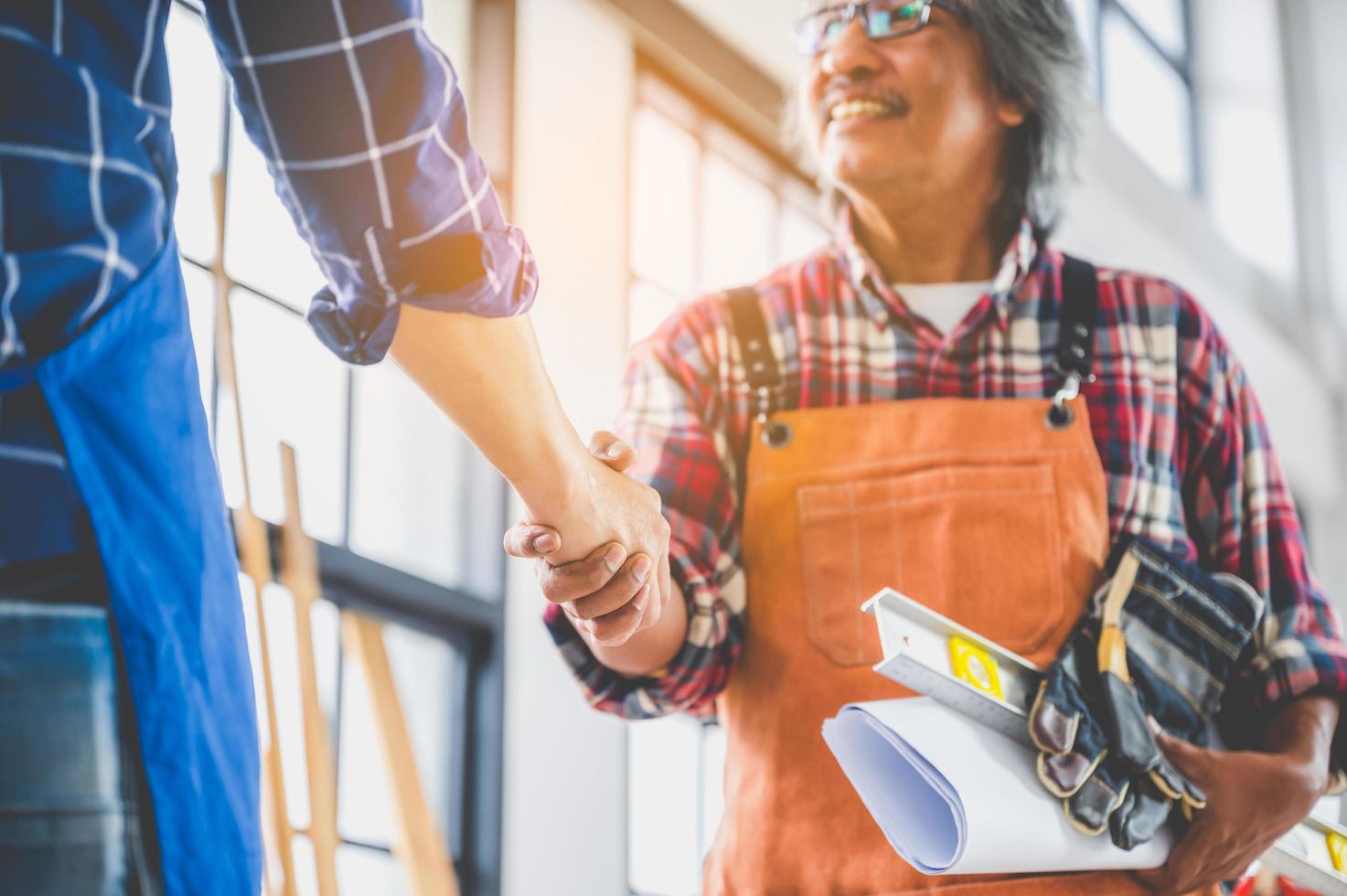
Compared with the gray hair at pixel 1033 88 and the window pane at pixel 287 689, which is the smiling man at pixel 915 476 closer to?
the gray hair at pixel 1033 88

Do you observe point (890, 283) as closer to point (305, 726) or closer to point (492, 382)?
point (492, 382)

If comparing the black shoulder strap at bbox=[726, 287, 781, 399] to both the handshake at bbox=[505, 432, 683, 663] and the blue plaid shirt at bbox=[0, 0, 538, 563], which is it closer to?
the handshake at bbox=[505, 432, 683, 663]

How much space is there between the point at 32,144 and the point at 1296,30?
7.14 meters

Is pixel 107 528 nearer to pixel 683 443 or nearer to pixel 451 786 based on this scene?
pixel 683 443

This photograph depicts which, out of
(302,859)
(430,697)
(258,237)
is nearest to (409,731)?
(430,697)

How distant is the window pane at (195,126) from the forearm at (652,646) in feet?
4.94

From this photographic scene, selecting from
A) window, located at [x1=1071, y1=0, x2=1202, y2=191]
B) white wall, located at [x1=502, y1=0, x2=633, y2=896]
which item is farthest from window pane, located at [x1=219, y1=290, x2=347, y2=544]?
window, located at [x1=1071, y1=0, x2=1202, y2=191]

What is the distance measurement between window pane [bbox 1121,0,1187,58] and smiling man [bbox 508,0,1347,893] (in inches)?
211

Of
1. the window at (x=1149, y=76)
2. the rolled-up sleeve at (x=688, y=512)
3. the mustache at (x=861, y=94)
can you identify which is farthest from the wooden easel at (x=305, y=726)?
the window at (x=1149, y=76)

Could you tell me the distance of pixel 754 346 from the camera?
58.0 inches

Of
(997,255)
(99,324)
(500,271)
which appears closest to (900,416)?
(997,255)

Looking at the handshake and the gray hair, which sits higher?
the gray hair

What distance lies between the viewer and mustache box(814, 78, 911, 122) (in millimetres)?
1567

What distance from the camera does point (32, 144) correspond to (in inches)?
24.9
